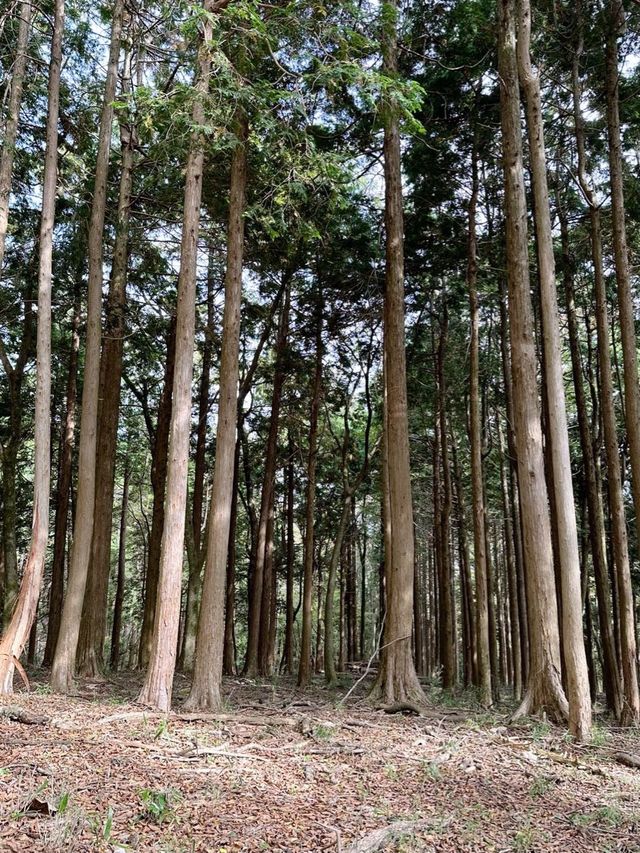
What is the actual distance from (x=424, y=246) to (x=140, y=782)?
13118 mm

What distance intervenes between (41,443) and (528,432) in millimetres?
7161

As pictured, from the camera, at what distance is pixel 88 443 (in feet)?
35.4

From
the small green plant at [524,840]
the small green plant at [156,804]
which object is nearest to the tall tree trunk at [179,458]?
the small green plant at [156,804]

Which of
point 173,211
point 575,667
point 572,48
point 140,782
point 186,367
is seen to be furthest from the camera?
point 173,211

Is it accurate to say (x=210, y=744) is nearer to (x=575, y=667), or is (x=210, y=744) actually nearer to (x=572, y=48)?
(x=575, y=667)

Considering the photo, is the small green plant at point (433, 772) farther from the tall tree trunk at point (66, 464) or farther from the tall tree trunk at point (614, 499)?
the tall tree trunk at point (66, 464)

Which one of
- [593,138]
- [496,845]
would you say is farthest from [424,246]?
[496,845]

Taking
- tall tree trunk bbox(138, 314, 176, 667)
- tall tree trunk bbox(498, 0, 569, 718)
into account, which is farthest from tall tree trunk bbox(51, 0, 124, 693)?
tall tree trunk bbox(498, 0, 569, 718)

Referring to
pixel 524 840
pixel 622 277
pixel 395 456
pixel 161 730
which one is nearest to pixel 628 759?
pixel 524 840

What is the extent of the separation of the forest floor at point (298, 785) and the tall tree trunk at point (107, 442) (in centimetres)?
A: 369

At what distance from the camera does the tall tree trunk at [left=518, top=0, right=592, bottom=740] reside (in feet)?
25.2

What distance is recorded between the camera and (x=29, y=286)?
16.0 m

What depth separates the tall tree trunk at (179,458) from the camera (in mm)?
8172

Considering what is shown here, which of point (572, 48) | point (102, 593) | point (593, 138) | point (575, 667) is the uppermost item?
point (572, 48)
